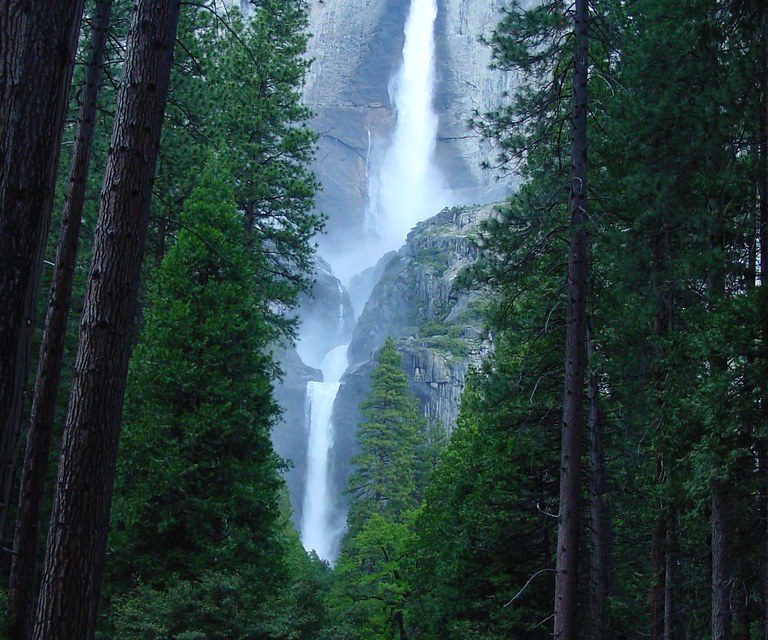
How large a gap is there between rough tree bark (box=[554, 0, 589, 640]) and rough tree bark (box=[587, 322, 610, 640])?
2.31 m

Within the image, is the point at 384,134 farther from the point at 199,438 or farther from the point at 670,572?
the point at 670,572

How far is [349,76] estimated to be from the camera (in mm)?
119062

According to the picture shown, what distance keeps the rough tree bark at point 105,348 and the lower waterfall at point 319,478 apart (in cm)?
4441

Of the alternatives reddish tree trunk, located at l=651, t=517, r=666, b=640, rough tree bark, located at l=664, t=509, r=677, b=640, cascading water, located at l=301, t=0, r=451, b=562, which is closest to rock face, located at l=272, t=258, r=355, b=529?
cascading water, located at l=301, t=0, r=451, b=562

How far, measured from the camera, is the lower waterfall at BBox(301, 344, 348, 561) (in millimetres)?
49969

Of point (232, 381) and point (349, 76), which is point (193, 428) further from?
point (349, 76)

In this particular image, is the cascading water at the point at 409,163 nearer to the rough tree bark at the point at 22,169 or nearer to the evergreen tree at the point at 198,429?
the evergreen tree at the point at 198,429

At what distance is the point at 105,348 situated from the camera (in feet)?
13.6

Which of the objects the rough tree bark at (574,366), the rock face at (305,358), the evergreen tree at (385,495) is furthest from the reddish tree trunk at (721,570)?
the rock face at (305,358)

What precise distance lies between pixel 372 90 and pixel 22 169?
122493 millimetres

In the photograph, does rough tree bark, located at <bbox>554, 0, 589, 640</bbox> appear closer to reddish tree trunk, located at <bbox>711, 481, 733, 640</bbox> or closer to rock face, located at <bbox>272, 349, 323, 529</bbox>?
reddish tree trunk, located at <bbox>711, 481, 733, 640</bbox>

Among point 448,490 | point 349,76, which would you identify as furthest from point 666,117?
point 349,76

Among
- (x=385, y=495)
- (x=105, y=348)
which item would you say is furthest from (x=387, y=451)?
(x=105, y=348)

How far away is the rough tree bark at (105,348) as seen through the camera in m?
3.89
